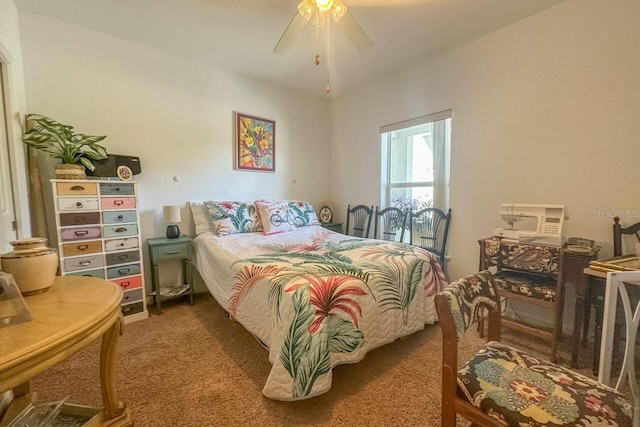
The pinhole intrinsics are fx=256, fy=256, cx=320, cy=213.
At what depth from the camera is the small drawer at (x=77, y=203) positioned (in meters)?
2.02

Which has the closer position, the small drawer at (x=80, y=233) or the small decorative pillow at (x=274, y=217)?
the small drawer at (x=80, y=233)

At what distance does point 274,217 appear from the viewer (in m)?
3.04

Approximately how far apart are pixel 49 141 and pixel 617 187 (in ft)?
14.2

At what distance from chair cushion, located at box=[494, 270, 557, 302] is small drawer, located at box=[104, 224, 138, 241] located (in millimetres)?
3011

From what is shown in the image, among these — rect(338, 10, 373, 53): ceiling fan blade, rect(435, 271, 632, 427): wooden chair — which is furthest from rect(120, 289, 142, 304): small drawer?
rect(338, 10, 373, 53): ceiling fan blade

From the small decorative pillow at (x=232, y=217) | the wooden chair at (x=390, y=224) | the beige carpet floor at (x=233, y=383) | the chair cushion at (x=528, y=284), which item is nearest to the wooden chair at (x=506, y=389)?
the beige carpet floor at (x=233, y=383)

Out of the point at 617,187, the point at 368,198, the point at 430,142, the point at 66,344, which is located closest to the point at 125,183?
the point at 66,344

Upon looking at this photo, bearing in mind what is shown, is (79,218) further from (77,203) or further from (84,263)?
(84,263)

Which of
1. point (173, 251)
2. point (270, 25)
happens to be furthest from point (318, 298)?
point (270, 25)

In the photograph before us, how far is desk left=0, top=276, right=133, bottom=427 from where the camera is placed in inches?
22.3

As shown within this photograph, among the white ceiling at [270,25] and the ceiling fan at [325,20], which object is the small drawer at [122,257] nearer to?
the white ceiling at [270,25]

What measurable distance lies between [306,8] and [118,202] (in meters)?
2.21

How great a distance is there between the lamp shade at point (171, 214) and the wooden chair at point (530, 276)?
295 centimetres

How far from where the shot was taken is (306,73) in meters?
3.24
